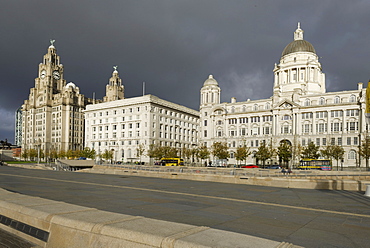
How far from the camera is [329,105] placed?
88.1 metres

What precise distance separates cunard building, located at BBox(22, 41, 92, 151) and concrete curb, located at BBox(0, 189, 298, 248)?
455ft

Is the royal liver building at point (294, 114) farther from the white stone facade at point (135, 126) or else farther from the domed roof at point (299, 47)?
the white stone facade at point (135, 126)

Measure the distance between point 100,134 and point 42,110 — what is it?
4630 cm

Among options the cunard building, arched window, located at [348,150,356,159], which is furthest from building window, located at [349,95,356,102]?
the cunard building

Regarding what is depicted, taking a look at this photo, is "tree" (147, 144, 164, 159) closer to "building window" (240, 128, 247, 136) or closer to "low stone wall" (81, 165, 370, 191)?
"building window" (240, 128, 247, 136)

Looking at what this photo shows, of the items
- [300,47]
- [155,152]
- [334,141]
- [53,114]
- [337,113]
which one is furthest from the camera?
[53,114]

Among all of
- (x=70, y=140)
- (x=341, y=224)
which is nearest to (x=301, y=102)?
(x=341, y=224)

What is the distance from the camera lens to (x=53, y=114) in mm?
142625

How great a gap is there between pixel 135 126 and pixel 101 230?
102 metres

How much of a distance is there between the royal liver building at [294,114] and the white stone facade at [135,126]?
12603 millimetres

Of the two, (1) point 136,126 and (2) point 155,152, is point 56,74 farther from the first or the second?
(2) point 155,152

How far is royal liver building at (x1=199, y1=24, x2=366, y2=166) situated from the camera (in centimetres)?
8569

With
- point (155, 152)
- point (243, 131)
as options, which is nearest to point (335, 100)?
point (243, 131)

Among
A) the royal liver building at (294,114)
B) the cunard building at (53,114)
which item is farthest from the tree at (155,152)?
the cunard building at (53,114)
